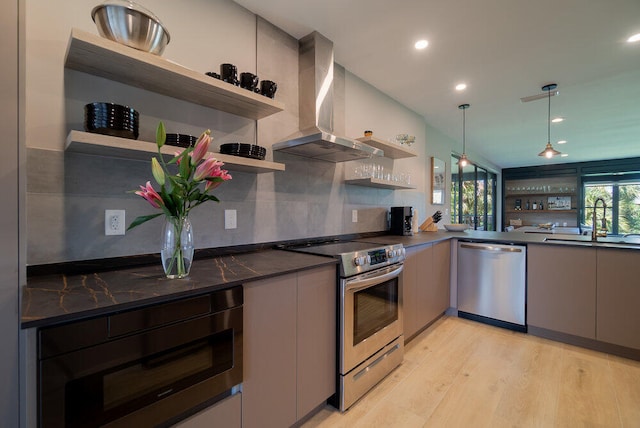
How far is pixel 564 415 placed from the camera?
165 cm

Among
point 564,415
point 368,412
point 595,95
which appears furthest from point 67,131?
point 595,95

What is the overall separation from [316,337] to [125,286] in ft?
3.19

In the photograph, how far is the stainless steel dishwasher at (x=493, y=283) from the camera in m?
2.76

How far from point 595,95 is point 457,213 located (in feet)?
8.09

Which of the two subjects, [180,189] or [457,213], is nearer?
[180,189]

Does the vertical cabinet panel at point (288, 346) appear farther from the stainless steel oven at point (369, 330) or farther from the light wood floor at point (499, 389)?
the light wood floor at point (499, 389)

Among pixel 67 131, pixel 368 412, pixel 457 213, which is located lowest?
pixel 368 412

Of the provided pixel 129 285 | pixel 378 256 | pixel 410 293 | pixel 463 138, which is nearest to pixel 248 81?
pixel 129 285

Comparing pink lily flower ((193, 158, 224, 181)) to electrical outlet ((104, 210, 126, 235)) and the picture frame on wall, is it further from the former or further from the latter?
the picture frame on wall

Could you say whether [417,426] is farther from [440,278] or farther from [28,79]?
[28,79]

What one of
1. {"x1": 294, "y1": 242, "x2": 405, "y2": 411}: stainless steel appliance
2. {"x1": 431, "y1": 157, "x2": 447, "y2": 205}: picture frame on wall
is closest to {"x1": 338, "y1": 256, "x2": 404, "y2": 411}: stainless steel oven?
{"x1": 294, "y1": 242, "x2": 405, "y2": 411}: stainless steel appliance

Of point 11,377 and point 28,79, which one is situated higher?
point 28,79

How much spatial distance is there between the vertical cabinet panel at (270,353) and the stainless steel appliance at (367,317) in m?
0.35

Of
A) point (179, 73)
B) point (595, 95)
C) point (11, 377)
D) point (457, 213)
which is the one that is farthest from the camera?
point (457, 213)
